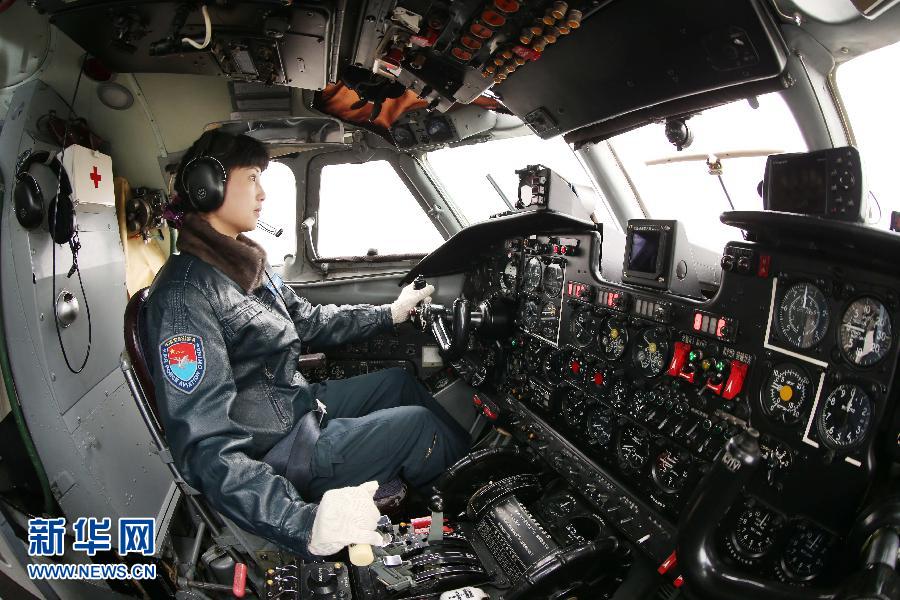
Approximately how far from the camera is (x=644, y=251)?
1.88 metres

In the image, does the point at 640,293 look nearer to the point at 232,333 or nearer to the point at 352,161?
the point at 232,333

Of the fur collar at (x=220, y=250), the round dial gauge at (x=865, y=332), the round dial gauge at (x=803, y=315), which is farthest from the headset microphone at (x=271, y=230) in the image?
the round dial gauge at (x=865, y=332)

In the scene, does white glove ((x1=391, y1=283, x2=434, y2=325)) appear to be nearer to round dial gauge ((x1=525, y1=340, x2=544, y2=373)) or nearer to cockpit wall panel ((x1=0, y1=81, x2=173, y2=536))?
round dial gauge ((x1=525, y1=340, x2=544, y2=373))

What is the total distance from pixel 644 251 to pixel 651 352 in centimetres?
36

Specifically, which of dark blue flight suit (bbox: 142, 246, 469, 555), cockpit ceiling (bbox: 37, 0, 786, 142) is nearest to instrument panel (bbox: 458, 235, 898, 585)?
cockpit ceiling (bbox: 37, 0, 786, 142)

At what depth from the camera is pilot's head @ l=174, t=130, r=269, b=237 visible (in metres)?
1.82

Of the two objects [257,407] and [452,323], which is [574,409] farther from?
[257,407]

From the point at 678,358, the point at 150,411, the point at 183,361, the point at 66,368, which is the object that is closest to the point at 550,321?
the point at 678,358

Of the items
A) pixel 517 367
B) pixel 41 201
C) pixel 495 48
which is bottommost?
pixel 517 367

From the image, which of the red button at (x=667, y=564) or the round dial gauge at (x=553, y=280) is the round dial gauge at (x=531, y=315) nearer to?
the round dial gauge at (x=553, y=280)

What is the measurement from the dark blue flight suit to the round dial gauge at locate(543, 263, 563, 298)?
79cm

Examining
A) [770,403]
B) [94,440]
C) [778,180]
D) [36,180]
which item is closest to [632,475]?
[770,403]

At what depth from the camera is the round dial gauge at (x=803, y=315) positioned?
1.32 meters

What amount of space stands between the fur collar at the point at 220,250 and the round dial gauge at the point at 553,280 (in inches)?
50.9
